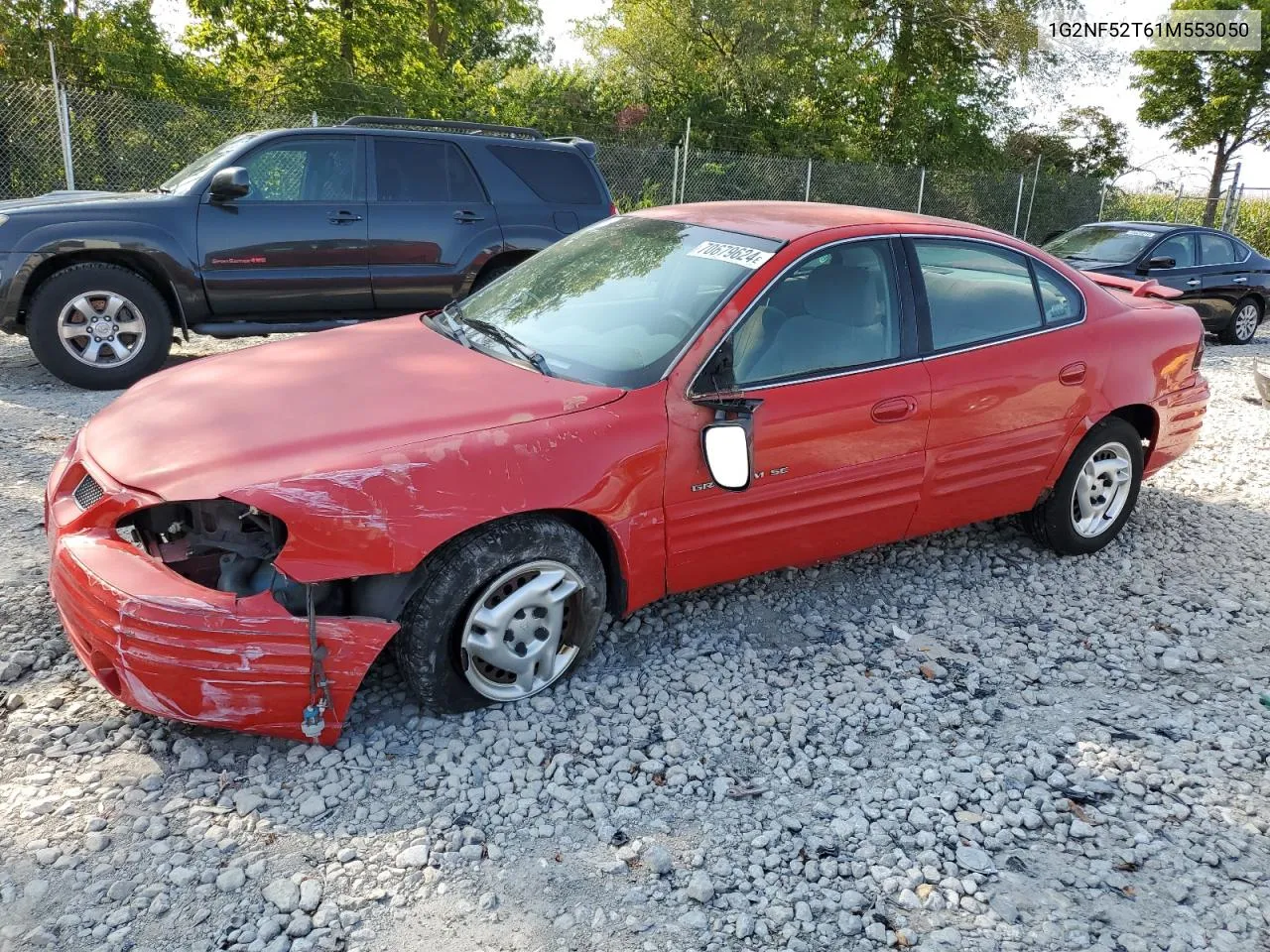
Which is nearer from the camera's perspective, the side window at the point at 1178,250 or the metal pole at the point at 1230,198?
the side window at the point at 1178,250

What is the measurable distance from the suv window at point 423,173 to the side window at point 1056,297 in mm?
4760

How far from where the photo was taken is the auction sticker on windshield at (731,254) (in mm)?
3697

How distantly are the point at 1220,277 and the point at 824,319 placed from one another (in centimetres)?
1063

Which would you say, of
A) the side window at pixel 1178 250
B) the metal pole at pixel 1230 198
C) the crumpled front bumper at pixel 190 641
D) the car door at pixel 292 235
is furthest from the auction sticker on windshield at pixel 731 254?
the metal pole at pixel 1230 198

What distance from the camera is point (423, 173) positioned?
25.4 feet

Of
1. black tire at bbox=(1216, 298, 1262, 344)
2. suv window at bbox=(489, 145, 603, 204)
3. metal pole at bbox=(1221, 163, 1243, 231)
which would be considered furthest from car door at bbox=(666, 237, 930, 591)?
metal pole at bbox=(1221, 163, 1243, 231)

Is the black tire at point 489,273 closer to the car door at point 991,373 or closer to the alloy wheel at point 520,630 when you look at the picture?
the car door at point 991,373

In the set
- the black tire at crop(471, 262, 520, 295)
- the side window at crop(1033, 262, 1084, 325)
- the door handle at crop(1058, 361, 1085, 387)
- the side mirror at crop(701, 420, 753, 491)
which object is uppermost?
the side window at crop(1033, 262, 1084, 325)

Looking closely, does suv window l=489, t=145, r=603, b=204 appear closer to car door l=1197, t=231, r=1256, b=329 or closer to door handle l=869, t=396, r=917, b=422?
door handle l=869, t=396, r=917, b=422

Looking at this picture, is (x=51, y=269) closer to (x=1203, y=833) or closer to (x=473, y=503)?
(x=473, y=503)

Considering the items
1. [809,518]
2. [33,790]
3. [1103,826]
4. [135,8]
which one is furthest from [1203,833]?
[135,8]

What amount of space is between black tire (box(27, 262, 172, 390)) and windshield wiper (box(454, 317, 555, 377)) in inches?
149

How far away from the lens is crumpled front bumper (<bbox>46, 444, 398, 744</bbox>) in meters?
2.73

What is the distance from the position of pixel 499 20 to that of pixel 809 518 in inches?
831
